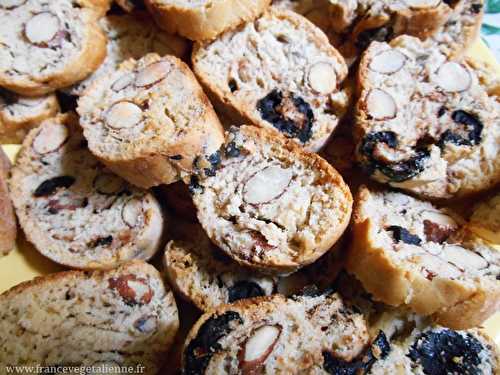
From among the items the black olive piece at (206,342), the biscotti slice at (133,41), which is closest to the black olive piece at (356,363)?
the black olive piece at (206,342)

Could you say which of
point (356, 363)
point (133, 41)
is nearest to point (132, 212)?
point (133, 41)

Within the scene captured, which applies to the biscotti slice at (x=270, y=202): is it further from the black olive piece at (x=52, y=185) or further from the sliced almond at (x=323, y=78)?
the black olive piece at (x=52, y=185)

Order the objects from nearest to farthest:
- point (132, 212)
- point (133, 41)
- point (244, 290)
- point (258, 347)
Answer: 1. point (258, 347)
2. point (244, 290)
3. point (132, 212)
4. point (133, 41)

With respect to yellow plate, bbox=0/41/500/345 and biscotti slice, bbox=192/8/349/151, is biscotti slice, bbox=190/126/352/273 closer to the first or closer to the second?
biscotti slice, bbox=192/8/349/151

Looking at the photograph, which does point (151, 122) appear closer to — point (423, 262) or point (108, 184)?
point (108, 184)

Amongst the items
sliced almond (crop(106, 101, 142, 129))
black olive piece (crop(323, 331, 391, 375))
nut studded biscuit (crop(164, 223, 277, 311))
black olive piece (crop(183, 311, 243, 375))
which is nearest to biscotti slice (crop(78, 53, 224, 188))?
sliced almond (crop(106, 101, 142, 129))

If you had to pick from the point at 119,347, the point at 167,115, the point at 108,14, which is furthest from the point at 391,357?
the point at 108,14
